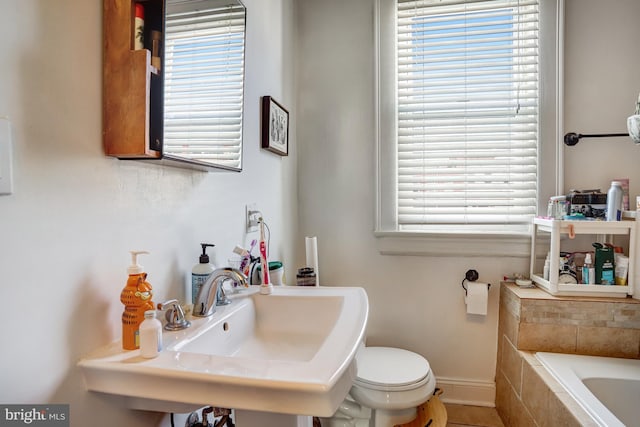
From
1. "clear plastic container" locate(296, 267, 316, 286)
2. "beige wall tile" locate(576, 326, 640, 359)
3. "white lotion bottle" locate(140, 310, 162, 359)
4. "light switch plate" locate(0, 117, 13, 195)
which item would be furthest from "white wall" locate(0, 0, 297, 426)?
"beige wall tile" locate(576, 326, 640, 359)

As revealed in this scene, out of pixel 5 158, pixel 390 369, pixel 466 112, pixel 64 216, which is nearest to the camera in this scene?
pixel 5 158

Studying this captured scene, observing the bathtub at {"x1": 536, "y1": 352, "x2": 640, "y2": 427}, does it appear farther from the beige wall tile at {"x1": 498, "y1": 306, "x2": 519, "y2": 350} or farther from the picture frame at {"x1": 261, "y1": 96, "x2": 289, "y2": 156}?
the picture frame at {"x1": 261, "y1": 96, "x2": 289, "y2": 156}

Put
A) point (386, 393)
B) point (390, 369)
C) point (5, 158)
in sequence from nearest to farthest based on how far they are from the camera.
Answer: point (5, 158) < point (386, 393) < point (390, 369)

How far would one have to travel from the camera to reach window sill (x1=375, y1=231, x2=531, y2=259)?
194cm

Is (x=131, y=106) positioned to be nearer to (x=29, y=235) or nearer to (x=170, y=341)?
(x=29, y=235)

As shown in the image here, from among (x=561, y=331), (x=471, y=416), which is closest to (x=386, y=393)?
(x=471, y=416)

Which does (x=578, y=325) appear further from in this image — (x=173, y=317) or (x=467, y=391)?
(x=173, y=317)

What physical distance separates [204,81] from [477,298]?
1.71m

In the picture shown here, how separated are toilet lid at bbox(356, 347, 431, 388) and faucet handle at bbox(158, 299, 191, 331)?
0.82 m

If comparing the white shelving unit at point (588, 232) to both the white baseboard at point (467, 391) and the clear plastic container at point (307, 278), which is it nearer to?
the white baseboard at point (467, 391)

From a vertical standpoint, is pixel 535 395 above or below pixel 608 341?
below

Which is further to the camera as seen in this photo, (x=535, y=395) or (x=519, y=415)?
(x=519, y=415)

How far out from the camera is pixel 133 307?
706 millimetres

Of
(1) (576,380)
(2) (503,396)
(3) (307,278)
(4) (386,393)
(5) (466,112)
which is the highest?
(5) (466,112)
